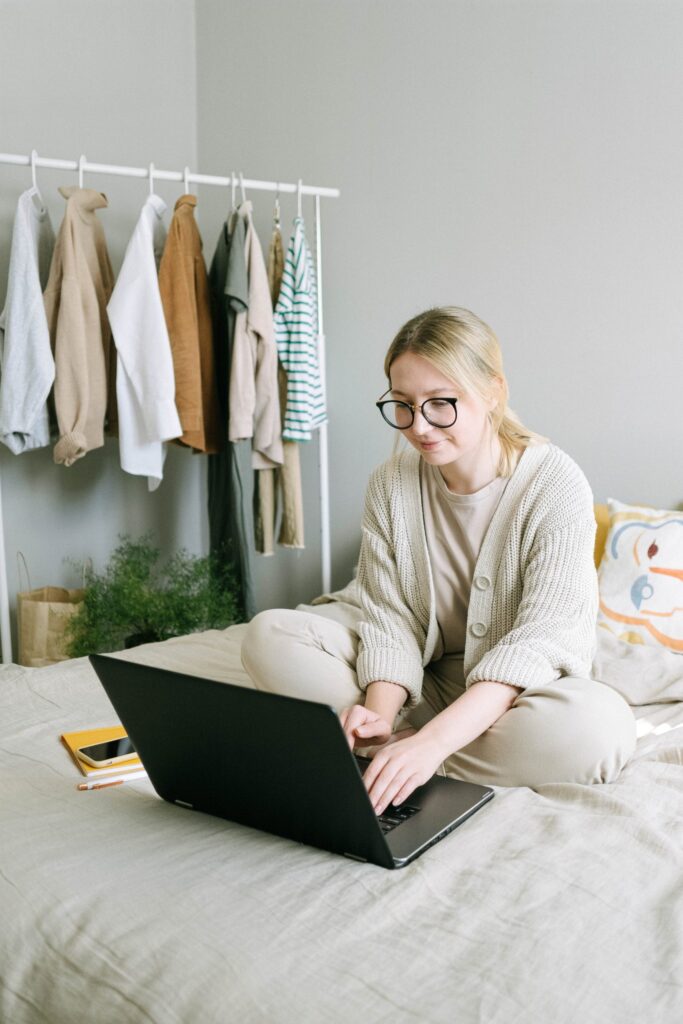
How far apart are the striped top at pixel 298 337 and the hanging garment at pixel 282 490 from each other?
8 centimetres

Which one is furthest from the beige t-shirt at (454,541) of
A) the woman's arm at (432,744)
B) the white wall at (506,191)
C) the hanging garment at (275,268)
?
the hanging garment at (275,268)

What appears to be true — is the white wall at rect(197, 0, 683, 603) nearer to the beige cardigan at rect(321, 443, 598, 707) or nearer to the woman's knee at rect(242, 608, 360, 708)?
the beige cardigan at rect(321, 443, 598, 707)

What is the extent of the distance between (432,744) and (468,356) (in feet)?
1.90

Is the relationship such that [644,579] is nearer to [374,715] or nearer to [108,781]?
[374,715]

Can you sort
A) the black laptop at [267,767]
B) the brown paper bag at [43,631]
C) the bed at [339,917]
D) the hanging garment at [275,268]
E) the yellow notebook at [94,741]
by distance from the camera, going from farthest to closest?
the hanging garment at [275,268] → the brown paper bag at [43,631] → the yellow notebook at [94,741] → the black laptop at [267,767] → the bed at [339,917]

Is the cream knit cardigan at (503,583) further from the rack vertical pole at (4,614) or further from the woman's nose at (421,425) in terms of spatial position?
the rack vertical pole at (4,614)

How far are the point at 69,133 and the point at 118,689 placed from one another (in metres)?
2.41

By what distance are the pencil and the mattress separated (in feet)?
0.11

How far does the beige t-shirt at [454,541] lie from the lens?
1519 millimetres

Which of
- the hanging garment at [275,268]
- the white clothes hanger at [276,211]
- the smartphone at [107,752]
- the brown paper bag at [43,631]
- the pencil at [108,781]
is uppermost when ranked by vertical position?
the white clothes hanger at [276,211]

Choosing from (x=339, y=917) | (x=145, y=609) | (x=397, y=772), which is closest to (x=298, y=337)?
(x=145, y=609)

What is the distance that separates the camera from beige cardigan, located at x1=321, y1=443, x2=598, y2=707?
135 cm

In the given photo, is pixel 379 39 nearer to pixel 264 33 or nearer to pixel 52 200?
pixel 264 33

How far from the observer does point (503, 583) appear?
4.80 ft
